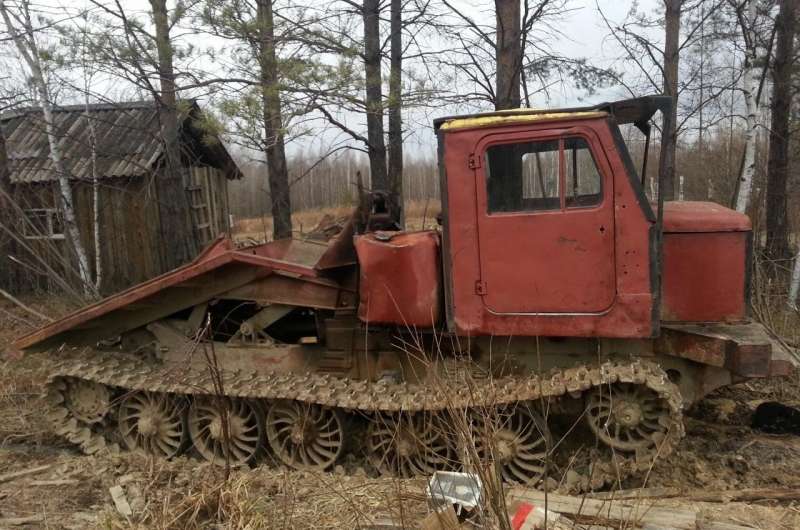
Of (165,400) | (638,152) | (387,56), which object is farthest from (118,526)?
(387,56)

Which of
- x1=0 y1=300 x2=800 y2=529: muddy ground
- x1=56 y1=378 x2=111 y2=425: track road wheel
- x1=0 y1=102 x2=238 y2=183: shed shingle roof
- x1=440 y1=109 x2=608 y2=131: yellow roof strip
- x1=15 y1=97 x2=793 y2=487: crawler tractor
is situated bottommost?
x1=0 y1=300 x2=800 y2=529: muddy ground

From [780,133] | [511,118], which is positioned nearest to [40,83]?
[511,118]

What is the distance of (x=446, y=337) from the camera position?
5.03 meters

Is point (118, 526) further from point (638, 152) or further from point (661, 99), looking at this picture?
point (638, 152)

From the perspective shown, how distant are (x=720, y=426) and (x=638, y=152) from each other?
2537 mm

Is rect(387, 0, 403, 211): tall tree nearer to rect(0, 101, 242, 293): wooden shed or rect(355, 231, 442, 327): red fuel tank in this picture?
rect(0, 101, 242, 293): wooden shed

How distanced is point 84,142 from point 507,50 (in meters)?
8.91

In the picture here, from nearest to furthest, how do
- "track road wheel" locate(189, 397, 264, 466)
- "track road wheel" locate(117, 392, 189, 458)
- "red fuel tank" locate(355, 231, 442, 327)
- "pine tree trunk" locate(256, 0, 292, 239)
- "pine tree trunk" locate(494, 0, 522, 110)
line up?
"red fuel tank" locate(355, 231, 442, 327) → "track road wheel" locate(189, 397, 264, 466) → "track road wheel" locate(117, 392, 189, 458) → "pine tree trunk" locate(256, 0, 292, 239) → "pine tree trunk" locate(494, 0, 522, 110)

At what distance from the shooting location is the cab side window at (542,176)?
173 inches

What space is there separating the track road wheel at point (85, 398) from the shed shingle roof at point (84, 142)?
7.74 m

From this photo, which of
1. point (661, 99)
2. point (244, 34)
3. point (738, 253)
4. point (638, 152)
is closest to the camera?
point (661, 99)

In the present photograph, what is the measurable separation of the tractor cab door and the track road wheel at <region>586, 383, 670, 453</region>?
596mm

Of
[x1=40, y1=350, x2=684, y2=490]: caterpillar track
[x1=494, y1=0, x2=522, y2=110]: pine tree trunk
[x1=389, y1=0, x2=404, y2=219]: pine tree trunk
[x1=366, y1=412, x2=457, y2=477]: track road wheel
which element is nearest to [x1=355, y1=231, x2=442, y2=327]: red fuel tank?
[x1=40, y1=350, x2=684, y2=490]: caterpillar track

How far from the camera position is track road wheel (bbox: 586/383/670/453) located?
432 cm
